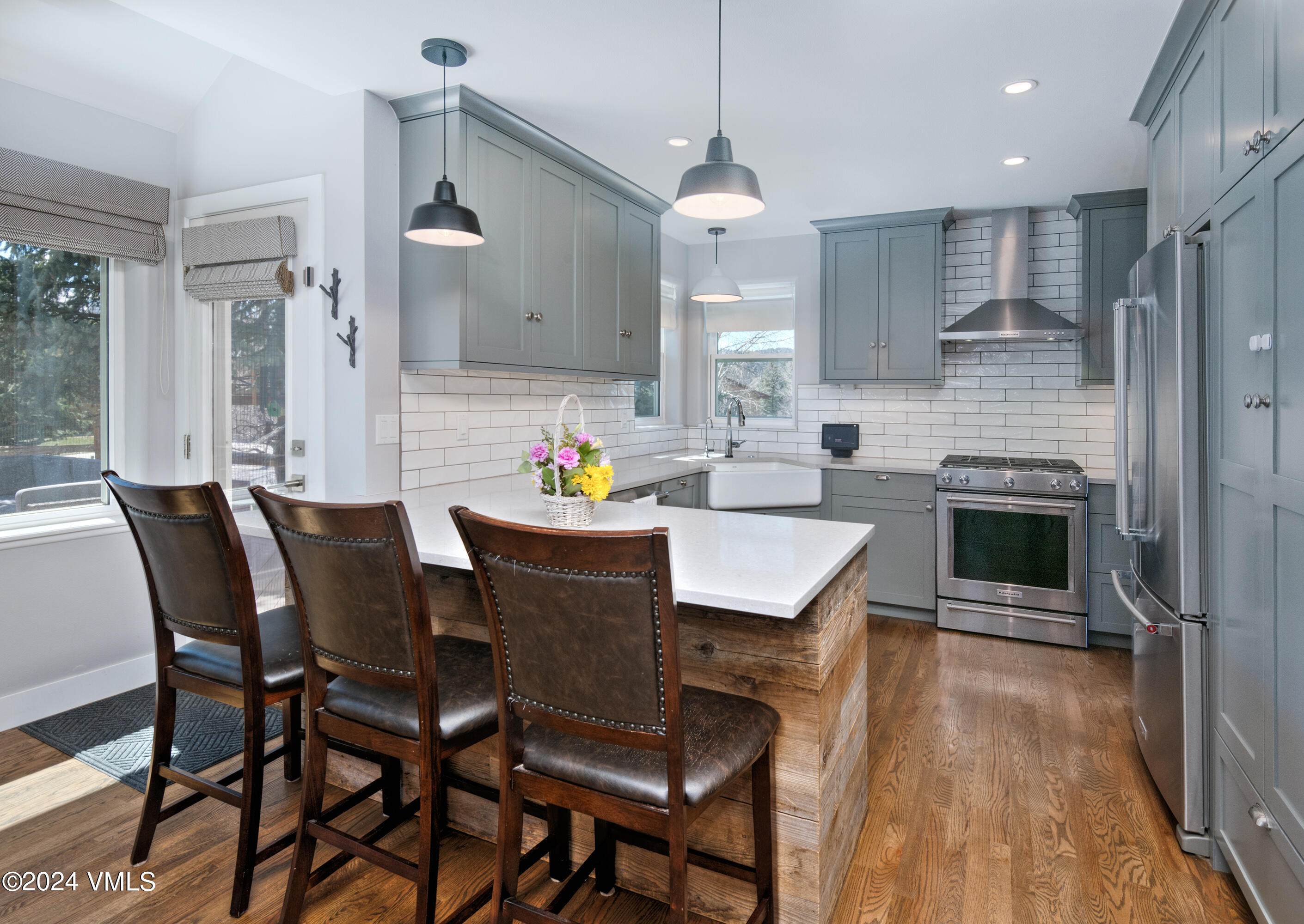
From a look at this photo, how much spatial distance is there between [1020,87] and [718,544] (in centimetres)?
214

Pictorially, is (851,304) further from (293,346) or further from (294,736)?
(294,736)

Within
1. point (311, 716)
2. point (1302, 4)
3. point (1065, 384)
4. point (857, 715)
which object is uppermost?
point (1302, 4)

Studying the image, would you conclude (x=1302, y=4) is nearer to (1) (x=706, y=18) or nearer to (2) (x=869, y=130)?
(1) (x=706, y=18)

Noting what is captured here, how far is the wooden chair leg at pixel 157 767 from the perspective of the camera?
1.88 metres

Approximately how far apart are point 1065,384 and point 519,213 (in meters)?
3.34

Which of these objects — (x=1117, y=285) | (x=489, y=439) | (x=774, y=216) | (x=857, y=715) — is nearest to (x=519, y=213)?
(x=489, y=439)

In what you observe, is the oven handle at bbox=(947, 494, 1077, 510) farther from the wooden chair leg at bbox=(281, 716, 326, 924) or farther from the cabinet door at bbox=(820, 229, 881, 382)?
the wooden chair leg at bbox=(281, 716, 326, 924)

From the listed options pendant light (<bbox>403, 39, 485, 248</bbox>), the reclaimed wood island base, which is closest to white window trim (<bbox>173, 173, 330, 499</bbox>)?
pendant light (<bbox>403, 39, 485, 248</bbox>)

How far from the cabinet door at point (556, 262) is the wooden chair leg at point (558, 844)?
6.41 feet

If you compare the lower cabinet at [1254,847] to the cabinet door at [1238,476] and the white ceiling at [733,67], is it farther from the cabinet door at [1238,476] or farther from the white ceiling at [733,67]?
the white ceiling at [733,67]

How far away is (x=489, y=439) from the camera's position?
3490 mm

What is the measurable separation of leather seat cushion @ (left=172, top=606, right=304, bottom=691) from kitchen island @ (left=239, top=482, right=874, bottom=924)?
39 cm

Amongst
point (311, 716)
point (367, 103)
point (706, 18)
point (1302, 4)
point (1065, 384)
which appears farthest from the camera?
point (1065, 384)

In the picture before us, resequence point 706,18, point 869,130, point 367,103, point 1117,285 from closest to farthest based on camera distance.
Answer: point 706,18 → point 367,103 → point 869,130 → point 1117,285
